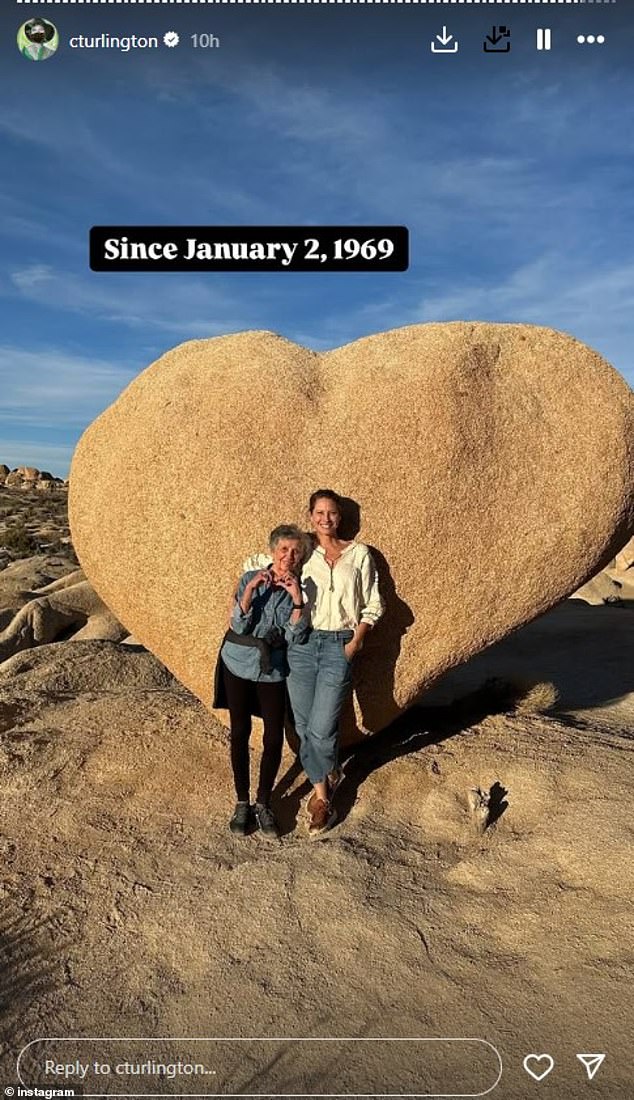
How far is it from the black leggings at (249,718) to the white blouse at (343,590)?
425mm

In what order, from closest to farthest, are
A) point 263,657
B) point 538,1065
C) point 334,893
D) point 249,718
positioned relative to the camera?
point 538,1065, point 334,893, point 263,657, point 249,718

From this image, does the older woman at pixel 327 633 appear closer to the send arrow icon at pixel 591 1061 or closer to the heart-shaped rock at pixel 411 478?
the heart-shaped rock at pixel 411 478

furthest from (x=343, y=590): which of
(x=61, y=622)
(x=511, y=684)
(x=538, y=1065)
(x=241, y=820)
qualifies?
(x=61, y=622)

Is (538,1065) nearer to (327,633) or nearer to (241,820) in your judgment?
(241,820)

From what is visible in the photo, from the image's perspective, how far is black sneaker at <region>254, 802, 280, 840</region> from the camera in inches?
156

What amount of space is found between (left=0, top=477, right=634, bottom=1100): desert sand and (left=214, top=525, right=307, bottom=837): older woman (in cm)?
28

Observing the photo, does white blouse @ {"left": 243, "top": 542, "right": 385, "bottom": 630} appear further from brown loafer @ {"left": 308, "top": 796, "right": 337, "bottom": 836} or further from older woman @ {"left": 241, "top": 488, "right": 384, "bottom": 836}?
brown loafer @ {"left": 308, "top": 796, "right": 337, "bottom": 836}

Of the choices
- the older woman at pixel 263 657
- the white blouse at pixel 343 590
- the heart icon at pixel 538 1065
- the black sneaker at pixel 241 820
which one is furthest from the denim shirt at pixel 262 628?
the heart icon at pixel 538 1065

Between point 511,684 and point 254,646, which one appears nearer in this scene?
point 254,646

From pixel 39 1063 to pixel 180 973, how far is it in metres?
0.60

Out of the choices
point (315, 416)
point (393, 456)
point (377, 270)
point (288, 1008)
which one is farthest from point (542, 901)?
point (377, 270)

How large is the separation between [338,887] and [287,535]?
168 centimetres

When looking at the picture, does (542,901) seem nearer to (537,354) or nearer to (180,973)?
(180,973)

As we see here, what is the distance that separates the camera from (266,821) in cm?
398
